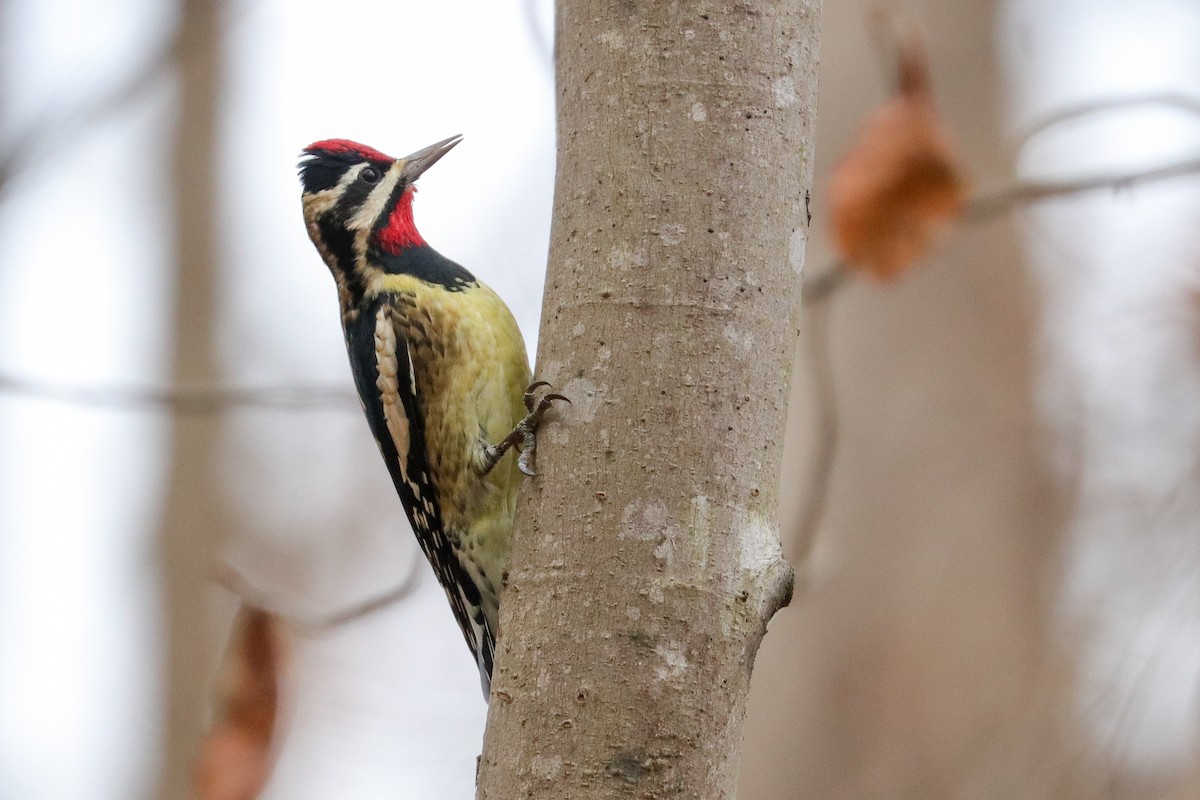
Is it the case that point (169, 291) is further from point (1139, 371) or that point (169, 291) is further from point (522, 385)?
point (1139, 371)

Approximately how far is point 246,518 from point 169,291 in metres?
1.29

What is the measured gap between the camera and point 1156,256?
10.2ft

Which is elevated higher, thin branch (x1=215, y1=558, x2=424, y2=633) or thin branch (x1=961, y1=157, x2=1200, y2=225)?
thin branch (x1=961, y1=157, x2=1200, y2=225)

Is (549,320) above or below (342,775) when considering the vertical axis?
above

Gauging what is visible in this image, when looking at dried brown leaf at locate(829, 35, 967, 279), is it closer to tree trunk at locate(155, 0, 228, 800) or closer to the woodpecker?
the woodpecker

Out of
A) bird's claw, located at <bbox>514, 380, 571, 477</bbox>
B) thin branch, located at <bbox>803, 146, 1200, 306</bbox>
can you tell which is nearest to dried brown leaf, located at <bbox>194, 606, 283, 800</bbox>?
bird's claw, located at <bbox>514, 380, 571, 477</bbox>

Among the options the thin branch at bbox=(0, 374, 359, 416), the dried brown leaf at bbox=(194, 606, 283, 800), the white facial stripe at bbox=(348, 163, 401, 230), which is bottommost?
the dried brown leaf at bbox=(194, 606, 283, 800)

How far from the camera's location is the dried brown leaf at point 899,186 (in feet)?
8.13

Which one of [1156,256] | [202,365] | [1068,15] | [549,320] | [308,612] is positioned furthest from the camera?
[202,365]

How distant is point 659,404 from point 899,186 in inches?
43.7

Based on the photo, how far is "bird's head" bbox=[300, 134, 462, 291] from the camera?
3.21 m

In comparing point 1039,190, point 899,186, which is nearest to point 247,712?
point 899,186

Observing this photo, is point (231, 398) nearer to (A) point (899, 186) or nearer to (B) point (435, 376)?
(B) point (435, 376)

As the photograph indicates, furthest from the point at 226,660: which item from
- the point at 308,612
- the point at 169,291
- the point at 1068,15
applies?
the point at 169,291
